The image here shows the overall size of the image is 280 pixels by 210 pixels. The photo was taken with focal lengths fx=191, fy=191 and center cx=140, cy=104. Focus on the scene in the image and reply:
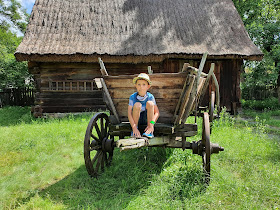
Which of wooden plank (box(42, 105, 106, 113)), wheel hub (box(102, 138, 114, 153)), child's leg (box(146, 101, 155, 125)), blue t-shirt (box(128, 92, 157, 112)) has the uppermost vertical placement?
blue t-shirt (box(128, 92, 157, 112))

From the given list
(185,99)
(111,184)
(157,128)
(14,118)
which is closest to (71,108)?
(14,118)

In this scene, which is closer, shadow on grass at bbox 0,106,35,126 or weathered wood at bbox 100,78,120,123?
weathered wood at bbox 100,78,120,123

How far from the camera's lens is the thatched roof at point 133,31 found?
21.4 feet

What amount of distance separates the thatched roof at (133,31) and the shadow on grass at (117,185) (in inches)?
177

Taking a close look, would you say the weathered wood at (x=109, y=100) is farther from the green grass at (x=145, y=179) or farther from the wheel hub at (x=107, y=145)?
the green grass at (x=145, y=179)

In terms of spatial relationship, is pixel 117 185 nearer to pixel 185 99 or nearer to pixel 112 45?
pixel 185 99

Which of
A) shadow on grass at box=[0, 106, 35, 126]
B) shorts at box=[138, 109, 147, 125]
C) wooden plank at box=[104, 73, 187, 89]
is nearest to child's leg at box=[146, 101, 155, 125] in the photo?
shorts at box=[138, 109, 147, 125]

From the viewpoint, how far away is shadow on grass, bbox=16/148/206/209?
7.20 feet

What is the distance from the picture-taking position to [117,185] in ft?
8.23

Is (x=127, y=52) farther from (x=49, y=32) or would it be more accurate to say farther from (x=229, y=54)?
(x=229, y=54)

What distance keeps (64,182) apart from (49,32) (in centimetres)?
612

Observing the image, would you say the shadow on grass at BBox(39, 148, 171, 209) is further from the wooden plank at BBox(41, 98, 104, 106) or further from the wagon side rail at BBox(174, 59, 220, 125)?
the wooden plank at BBox(41, 98, 104, 106)

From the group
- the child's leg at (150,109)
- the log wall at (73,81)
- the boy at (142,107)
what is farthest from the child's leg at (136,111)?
the log wall at (73,81)

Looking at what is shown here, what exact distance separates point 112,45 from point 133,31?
124 centimetres
